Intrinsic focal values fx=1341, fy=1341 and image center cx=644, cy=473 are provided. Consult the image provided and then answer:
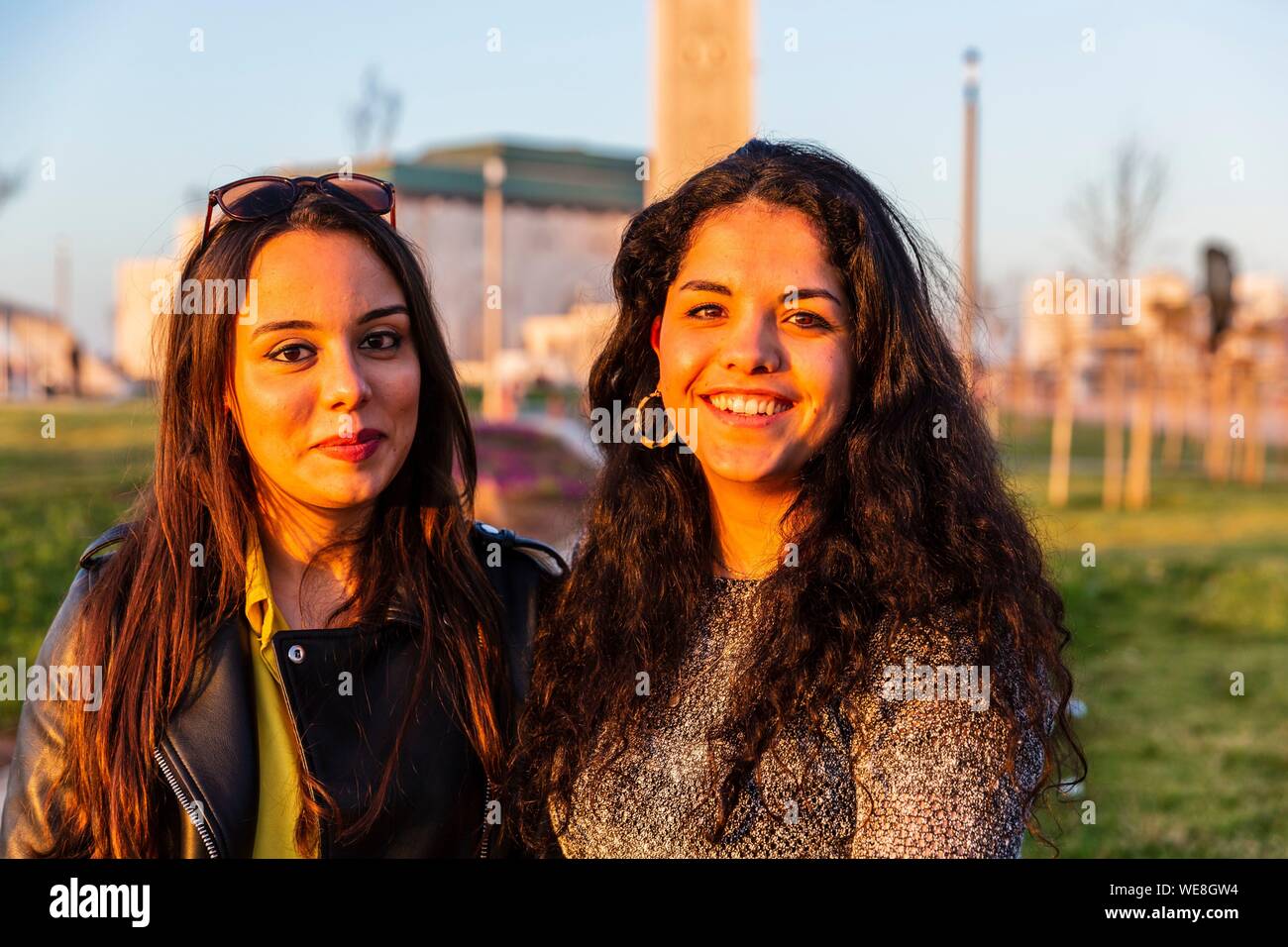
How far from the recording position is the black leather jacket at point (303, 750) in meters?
2.35

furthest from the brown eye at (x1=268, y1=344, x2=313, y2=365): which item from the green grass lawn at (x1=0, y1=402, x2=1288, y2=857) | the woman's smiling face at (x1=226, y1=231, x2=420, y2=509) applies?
the green grass lawn at (x1=0, y1=402, x2=1288, y2=857)

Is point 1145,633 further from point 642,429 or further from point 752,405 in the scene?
point 752,405

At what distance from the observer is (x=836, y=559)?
2.40m

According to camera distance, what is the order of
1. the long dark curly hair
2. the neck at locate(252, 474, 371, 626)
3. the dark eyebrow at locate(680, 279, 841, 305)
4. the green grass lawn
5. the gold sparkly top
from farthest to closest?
1. the green grass lawn
2. the neck at locate(252, 474, 371, 626)
3. the dark eyebrow at locate(680, 279, 841, 305)
4. the long dark curly hair
5. the gold sparkly top

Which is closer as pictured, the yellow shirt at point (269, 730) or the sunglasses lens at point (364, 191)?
the yellow shirt at point (269, 730)

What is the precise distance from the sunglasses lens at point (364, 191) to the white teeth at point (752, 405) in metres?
0.80

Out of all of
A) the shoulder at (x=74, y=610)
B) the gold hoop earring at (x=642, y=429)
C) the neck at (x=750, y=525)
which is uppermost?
the gold hoop earring at (x=642, y=429)

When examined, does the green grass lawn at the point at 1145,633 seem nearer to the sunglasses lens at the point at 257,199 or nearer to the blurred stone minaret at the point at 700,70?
the sunglasses lens at the point at 257,199

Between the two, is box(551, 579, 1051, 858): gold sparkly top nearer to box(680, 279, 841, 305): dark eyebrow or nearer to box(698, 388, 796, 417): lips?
box(698, 388, 796, 417): lips

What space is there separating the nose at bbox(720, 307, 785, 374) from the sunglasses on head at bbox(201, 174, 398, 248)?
0.75 m

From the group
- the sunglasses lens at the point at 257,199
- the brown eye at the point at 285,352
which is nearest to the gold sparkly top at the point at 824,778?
the brown eye at the point at 285,352

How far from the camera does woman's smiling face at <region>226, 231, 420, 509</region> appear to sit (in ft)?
8.11
